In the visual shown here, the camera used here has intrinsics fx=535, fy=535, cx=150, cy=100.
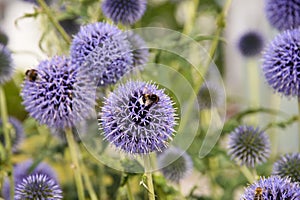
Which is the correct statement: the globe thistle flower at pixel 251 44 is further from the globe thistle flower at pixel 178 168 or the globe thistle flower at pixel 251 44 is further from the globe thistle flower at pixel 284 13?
the globe thistle flower at pixel 178 168

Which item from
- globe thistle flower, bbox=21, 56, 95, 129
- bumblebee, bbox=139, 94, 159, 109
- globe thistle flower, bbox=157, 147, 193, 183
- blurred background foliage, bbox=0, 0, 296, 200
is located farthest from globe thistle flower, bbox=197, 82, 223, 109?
bumblebee, bbox=139, 94, 159, 109

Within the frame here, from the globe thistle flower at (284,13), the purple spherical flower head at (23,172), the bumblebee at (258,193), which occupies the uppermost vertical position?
the globe thistle flower at (284,13)

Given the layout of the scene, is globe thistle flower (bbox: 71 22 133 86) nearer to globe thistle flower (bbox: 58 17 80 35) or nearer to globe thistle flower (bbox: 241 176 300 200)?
globe thistle flower (bbox: 241 176 300 200)

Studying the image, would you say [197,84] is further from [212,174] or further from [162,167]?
[212,174]

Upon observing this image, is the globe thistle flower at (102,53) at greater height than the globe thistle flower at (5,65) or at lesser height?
lesser

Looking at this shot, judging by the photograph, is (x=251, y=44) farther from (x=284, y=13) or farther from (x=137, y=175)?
(x=137, y=175)

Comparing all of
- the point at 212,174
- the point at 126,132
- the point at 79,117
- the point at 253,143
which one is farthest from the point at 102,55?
the point at 212,174

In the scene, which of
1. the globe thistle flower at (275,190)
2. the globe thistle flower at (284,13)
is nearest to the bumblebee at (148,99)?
the globe thistle flower at (275,190)
